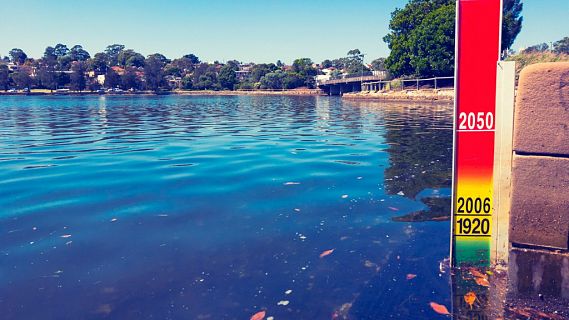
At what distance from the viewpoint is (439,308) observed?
3.07 m

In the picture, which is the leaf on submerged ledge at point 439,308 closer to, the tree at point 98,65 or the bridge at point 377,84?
the bridge at point 377,84

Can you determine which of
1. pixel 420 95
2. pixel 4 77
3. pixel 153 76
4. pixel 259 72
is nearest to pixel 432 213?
pixel 420 95

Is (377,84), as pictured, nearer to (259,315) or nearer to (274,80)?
(274,80)

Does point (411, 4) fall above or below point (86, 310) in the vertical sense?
above

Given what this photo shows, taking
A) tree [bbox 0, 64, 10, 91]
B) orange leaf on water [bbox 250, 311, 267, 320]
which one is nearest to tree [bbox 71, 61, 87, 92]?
tree [bbox 0, 64, 10, 91]

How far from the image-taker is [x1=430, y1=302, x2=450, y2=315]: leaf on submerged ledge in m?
3.01

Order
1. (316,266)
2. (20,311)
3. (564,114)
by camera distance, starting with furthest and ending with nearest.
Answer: (316,266)
(564,114)
(20,311)

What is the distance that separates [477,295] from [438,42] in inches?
2212

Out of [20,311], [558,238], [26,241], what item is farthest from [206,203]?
[558,238]

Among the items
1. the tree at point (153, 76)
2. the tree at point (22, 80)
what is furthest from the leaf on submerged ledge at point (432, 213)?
the tree at point (153, 76)

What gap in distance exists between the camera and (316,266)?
13.0 ft

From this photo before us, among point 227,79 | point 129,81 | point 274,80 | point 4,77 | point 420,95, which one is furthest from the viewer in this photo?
point 227,79

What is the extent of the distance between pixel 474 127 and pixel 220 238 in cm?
315

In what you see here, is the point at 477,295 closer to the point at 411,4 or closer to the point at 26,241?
the point at 26,241
